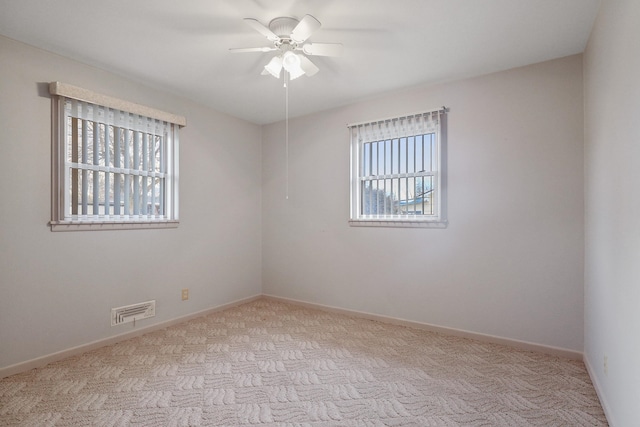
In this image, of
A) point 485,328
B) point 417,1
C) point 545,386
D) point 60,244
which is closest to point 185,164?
point 60,244

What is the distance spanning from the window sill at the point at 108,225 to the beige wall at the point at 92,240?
0.15 feet

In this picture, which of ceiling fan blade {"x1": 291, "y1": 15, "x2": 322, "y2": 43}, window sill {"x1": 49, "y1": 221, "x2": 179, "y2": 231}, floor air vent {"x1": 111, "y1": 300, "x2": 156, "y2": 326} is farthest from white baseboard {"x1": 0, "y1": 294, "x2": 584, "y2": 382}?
ceiling fan blade {"x1": 291, "y1": 15, "x2": 322, "y2": 43}

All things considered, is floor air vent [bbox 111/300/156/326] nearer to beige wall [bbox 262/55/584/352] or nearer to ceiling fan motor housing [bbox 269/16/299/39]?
beige wall [bbox 262/55/584/352]

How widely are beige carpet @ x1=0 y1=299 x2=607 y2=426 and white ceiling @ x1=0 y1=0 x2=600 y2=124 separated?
2506 millimetres

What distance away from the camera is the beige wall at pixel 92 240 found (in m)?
2.41

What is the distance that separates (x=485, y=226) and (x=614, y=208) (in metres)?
1.19

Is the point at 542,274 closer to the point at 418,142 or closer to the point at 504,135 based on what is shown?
the point at 504,135

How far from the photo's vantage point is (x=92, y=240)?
9.37 feet

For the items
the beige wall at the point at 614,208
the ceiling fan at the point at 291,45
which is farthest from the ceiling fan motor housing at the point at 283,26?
the beige wall at the point at 614,208

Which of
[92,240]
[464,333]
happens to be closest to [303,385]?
[464,333]

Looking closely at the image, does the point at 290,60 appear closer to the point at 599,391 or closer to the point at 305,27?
the point at 305,27

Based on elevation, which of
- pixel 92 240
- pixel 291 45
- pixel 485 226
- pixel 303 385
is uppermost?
pixel 291 45

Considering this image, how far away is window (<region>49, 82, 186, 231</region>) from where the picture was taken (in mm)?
2680

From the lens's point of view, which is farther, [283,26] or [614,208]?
[283,26]
